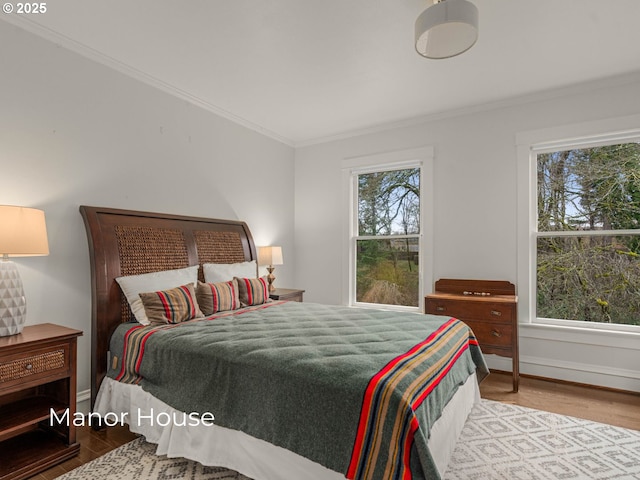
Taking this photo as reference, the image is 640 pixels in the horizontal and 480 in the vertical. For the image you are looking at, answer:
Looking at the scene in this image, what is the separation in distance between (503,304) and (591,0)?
2243mm

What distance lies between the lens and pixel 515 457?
7.10 ft

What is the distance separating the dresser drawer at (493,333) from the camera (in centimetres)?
315

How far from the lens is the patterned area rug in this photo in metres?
1.98

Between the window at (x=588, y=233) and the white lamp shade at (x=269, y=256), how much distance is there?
2.71 meters

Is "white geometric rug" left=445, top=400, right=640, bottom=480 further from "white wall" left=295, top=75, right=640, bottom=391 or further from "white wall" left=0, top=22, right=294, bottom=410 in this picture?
"white wall" left=0, top=22, right=294, bottom=410

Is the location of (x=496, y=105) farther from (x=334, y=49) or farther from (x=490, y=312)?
(x=490, y=312)

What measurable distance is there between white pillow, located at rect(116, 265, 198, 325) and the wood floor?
78cm

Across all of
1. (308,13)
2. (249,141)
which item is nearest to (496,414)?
(308,13)

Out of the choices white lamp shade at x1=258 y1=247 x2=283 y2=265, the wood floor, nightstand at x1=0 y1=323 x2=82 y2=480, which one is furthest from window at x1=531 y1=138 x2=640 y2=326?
nightstand at x1=0 y1=323 x2=82 y2=480

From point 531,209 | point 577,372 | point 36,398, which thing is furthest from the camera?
point 531,209

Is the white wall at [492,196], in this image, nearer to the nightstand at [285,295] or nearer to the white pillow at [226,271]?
the nightstand at [285,295]

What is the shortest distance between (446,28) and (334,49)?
873 millimetres

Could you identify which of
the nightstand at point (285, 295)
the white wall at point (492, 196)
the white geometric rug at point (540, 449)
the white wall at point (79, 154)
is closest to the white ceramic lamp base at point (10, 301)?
the white wall at point (79, 154)

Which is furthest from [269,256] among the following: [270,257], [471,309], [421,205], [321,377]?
[321,377]
